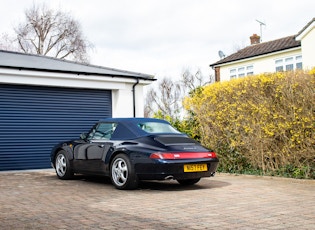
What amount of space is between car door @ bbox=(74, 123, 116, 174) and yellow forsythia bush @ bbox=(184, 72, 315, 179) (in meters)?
3.69

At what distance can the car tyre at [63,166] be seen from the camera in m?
10.2

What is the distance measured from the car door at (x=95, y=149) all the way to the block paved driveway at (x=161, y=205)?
406 mm

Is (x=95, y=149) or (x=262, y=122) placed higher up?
(x=262, y=122)

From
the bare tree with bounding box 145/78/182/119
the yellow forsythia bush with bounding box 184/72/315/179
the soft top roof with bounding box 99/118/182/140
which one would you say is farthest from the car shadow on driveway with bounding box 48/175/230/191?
the bare tree with bounding box 145/78/182/119

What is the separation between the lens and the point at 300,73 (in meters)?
9.90

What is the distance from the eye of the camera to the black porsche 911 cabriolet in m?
8.18

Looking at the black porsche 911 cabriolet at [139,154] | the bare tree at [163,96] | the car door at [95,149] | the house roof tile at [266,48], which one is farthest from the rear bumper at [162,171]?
the bare tree at [163,96]

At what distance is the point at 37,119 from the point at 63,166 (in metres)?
3.75

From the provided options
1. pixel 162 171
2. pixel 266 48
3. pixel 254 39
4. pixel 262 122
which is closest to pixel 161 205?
pixel 162 171

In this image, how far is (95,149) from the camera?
9336mm

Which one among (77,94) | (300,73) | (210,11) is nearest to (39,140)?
(77,94)

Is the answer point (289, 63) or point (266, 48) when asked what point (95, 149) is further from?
point (266, 48)

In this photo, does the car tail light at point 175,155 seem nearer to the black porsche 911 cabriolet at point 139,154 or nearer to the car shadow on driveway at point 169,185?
the black porsche 911 cabriolet at point 139,154

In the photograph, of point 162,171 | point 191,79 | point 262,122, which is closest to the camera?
point 162,171
